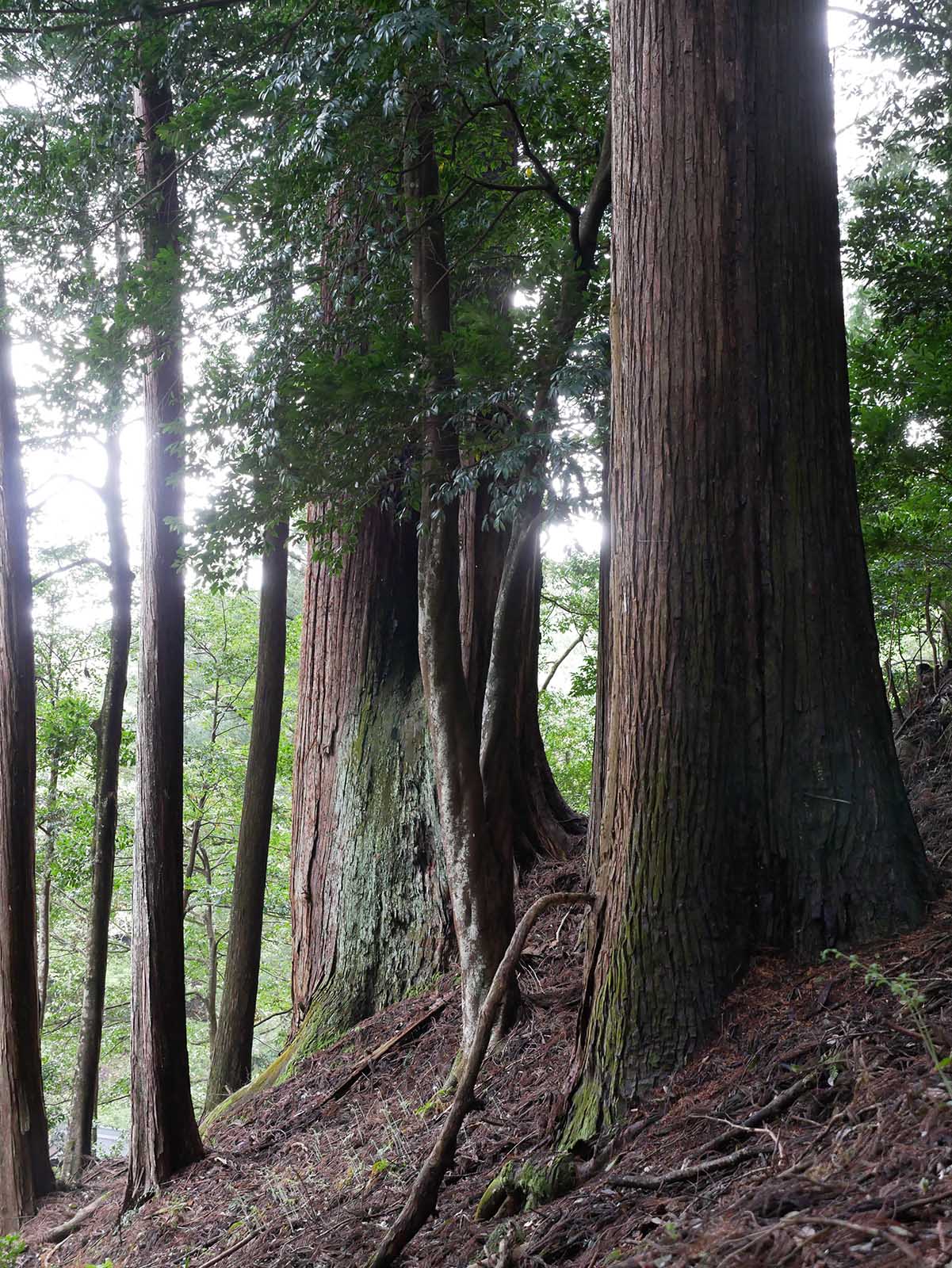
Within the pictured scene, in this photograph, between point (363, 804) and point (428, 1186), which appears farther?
point (363, 804)

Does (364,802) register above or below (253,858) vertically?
above

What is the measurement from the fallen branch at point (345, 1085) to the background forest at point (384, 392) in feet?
1.89

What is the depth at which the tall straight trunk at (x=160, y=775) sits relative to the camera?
6.19m

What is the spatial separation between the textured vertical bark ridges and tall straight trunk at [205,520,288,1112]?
0.53m

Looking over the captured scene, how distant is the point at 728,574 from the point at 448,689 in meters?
2.16

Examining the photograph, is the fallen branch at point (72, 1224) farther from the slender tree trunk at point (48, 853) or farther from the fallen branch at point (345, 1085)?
the slender tree trunk at point (48, 853)

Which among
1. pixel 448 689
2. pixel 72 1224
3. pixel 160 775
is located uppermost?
pixel 448 689

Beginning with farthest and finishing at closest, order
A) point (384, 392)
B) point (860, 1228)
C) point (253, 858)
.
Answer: point (253, 858)
point (384, 392)
point (860, 1228)

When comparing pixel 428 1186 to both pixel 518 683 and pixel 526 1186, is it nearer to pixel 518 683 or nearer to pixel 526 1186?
pixel 526 1186

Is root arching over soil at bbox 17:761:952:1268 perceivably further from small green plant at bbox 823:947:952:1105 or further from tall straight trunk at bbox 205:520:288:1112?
tall straight trunk at bbox 205:520:288:1112

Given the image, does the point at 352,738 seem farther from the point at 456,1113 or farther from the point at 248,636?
the point at 248,636

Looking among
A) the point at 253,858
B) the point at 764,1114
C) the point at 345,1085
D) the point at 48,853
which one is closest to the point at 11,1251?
the point at 345,1085

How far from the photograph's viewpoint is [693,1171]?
2.70m

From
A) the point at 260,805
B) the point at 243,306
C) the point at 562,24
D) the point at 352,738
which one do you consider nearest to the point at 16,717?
the point at 260,805
